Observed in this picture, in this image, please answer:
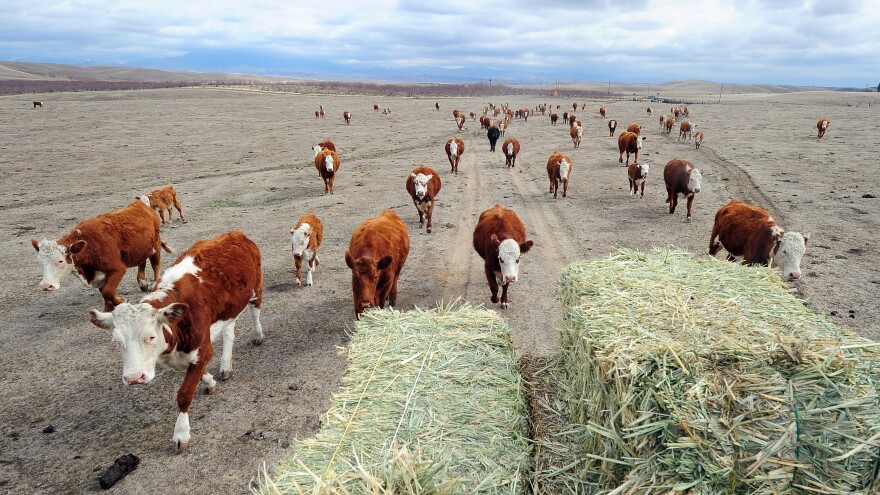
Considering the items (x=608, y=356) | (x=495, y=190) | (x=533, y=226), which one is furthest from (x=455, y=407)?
(x=495, y=190)

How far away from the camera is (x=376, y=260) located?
6.67m

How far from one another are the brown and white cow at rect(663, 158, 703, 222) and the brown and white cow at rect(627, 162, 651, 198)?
3.52ft

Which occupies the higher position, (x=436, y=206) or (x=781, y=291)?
(x=781, y=291)

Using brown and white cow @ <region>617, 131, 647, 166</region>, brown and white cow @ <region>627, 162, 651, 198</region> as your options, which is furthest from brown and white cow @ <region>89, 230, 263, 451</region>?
brown and white cow @ <region>617, 131, 647, 166</region>

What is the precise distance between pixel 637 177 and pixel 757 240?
7424 millimetres

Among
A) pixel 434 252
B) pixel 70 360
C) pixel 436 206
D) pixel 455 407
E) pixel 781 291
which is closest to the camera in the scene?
pixel 455 407

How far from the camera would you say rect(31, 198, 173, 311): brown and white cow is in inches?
270

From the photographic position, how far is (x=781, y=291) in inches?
154

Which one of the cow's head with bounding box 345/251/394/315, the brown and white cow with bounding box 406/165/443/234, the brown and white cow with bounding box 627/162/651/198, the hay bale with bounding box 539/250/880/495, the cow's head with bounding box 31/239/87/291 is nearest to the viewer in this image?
the hay bale with bounding box 539/250/880/495

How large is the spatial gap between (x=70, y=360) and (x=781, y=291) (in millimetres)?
8727

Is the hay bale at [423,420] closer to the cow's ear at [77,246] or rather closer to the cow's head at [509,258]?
the cow's head at [509,258]

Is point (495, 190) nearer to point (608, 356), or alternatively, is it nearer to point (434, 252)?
point (434, 252)

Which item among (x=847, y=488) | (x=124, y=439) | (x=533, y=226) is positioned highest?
(x=847, y=488)

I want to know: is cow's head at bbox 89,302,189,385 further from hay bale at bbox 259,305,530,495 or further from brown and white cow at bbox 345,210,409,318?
brown and white cow at bbox 345,210,409,318
